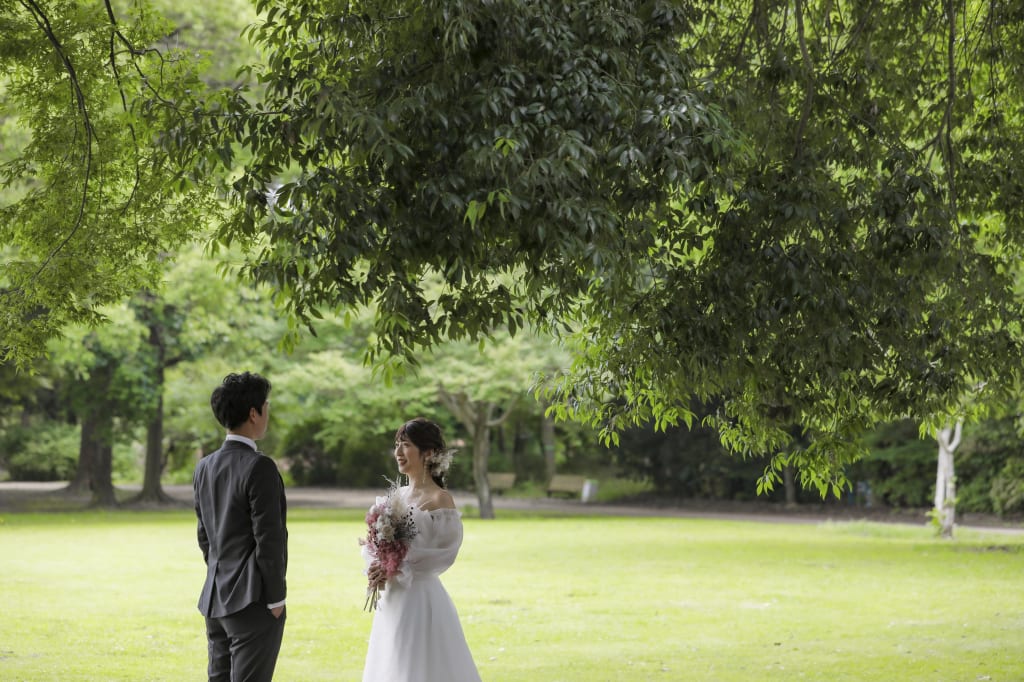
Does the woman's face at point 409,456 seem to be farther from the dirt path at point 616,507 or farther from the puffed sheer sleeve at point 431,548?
the dirt path at point 616,507

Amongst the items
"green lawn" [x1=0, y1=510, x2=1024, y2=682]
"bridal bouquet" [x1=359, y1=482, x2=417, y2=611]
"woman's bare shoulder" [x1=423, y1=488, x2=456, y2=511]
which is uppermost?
"woman's bare shoulder" [x1=423, y1=488, x2=456, y2=511]

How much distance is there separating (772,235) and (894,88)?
3.48 m

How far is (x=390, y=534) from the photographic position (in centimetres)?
627

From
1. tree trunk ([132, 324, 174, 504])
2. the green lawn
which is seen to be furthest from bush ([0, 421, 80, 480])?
the green lawn

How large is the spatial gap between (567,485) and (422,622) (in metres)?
35.3

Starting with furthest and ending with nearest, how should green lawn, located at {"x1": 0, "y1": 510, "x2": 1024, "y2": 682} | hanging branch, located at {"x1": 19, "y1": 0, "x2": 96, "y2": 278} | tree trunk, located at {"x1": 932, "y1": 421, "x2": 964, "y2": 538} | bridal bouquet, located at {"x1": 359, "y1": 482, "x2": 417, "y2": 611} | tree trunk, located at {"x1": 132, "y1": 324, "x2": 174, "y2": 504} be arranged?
1. tree trunk, located at {"x1": 132, "y1": 324, "x2": 174, "y2": 504}
2. tree trunk, located at {"x1": 932, "y1": 421, "x2": 964, "y2": 538}
3. green lawn, located at {"x1": 0, "y1": 510, "x2": 1024, "y2": 682}
4. hanging branch, located at {"x1": 19, "y1": 0, "x2": 96, "y2": 278}
5. bridal bouquet, located at {"x1": 359, "y1": 482, "x2": 417, "y2": 611}

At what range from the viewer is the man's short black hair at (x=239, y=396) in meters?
5.68

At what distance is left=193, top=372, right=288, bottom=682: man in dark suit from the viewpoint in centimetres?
565

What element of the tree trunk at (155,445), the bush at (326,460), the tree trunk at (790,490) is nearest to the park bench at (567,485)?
the bush at (326,460)

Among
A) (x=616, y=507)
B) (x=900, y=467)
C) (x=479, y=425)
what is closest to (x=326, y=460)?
(x=616, y=507)

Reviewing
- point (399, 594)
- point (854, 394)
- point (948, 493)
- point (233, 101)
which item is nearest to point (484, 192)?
point (233, 101)

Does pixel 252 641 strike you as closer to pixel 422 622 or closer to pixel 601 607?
pixel 422 622

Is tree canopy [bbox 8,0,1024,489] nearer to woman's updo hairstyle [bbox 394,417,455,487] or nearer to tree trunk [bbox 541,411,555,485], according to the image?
woman's updo hairstyle [bbox 394,417,455,487]

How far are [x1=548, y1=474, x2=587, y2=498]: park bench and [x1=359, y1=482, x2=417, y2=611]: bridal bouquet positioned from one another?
3505cm
